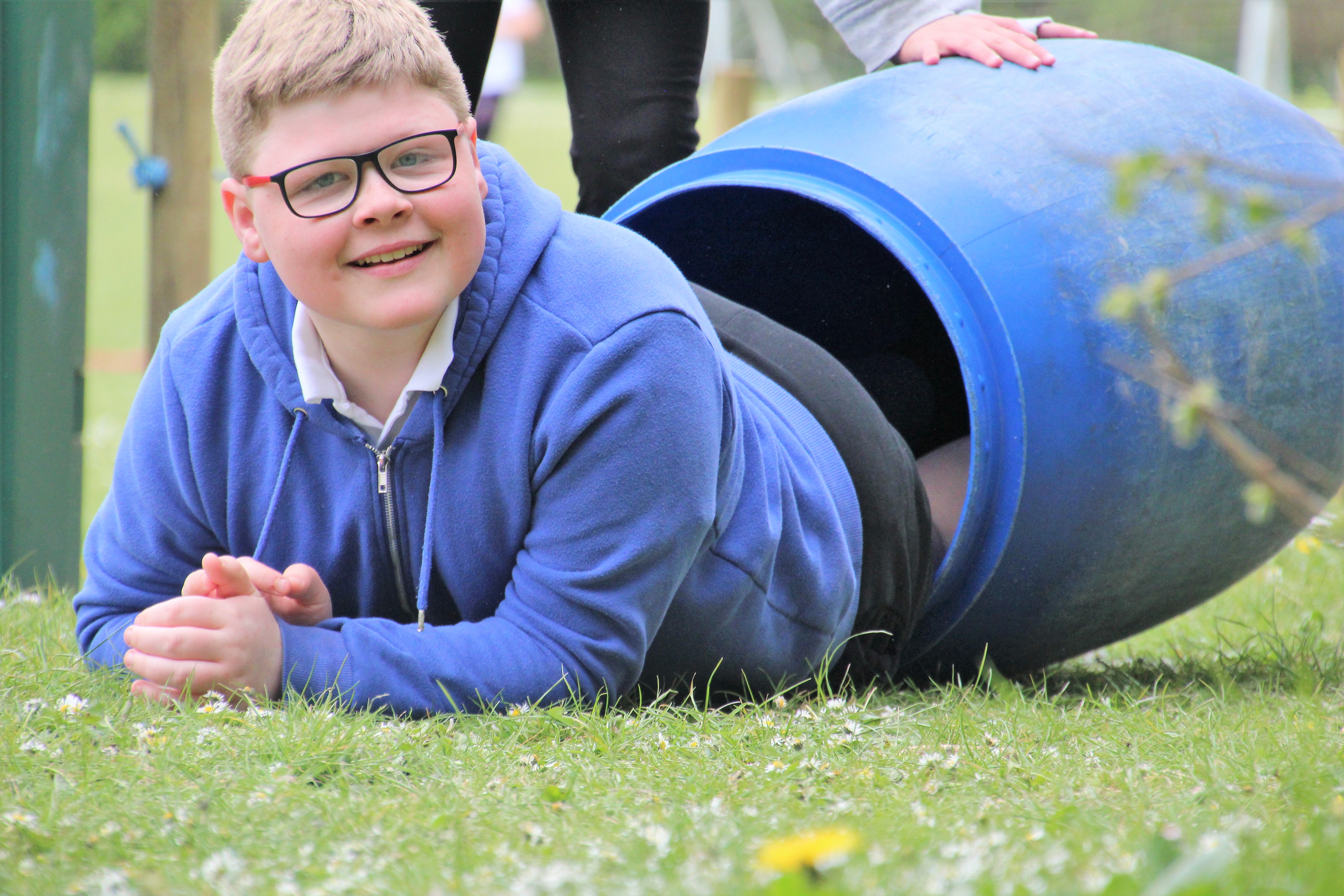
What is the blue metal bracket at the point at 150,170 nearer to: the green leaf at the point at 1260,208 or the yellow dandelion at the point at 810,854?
the yellow dandelion at the point at 810,854

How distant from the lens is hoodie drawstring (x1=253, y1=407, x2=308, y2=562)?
7.11 feet

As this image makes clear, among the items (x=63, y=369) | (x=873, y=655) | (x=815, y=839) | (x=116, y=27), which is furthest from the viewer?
(x=116, y=27)

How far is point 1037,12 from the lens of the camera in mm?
18219

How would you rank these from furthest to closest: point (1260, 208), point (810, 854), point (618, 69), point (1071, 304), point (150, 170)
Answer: point (150, 170) < point (618, 69) < point (1071, 304) < point (810, 854) < point (1260, 208)

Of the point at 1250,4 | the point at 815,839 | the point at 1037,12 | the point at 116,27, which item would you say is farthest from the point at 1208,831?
the point at 116,27

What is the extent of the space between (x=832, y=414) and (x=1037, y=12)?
1710 centimetres

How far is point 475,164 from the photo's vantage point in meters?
2.16

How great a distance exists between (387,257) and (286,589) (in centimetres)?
52

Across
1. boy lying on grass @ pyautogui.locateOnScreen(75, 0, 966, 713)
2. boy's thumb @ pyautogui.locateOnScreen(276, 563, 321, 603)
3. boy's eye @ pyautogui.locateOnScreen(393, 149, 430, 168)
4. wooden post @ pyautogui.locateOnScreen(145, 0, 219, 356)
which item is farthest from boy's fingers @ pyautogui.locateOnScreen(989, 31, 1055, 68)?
wooden post @ pyautogui.locateOnScreen(145, 0, 219, 356)

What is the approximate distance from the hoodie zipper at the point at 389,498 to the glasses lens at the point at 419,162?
395 millimetres

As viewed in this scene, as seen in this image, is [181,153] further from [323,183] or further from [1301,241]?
[1301,241]

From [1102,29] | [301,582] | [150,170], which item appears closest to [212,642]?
[301,582]

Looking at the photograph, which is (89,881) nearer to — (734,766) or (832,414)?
(734,766)

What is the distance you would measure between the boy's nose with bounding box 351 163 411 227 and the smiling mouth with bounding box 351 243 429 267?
0.16ft
